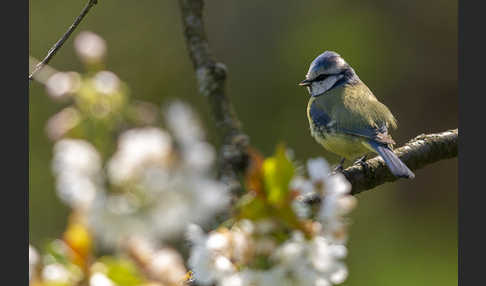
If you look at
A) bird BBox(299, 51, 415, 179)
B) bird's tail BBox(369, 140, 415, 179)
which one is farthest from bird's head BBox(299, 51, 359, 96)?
bird's tail BBox(369, 140, 415, 179)

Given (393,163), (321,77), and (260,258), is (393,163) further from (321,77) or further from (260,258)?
(260,258)

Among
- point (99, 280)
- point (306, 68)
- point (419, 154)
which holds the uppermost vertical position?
point (306, 68)

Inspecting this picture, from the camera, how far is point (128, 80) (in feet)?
8.54

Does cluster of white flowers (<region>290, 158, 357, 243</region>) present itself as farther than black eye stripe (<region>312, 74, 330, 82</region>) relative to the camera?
No

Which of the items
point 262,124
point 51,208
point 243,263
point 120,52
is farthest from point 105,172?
point 120,52

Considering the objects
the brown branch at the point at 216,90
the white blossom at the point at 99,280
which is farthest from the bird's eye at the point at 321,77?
the white blossom at the point at 99,280

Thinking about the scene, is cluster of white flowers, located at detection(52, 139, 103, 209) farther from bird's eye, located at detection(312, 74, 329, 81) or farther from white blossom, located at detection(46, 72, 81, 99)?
bird's eye, located at detection(312, 74, 329, 81)

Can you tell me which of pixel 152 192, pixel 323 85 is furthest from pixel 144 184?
pixel 323 85

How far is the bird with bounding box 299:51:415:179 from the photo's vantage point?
1.46 meters

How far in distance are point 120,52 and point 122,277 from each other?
2.30 m

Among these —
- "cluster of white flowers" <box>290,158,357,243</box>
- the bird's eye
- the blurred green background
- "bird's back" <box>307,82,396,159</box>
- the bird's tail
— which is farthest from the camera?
the blurred green background

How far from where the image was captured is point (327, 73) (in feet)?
5.09

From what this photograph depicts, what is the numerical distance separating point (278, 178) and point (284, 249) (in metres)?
0.06

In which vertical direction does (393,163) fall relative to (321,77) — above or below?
below
